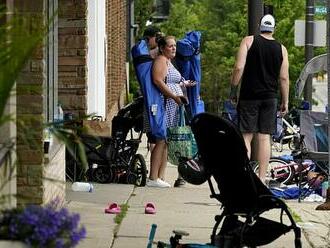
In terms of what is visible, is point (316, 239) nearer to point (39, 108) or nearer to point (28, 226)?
point (39, 108)

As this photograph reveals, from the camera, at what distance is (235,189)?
696cm

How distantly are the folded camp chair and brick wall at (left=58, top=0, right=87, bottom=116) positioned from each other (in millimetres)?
6292

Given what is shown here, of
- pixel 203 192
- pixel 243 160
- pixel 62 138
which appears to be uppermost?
pixel 62 138

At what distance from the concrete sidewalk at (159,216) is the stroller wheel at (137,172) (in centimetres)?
17

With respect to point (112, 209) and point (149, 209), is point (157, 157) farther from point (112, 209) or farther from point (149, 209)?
point (112, 209)

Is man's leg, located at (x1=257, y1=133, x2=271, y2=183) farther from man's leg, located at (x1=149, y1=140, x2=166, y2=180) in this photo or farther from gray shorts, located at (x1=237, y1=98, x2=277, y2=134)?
man's leg, located at (x1=149, y1=140, x2=166, y2=180)

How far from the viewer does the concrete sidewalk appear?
8.78 meters

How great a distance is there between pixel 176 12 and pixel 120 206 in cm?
4933

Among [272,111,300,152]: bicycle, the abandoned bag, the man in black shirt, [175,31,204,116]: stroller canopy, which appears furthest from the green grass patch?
[272,111,300,152]: bicycle

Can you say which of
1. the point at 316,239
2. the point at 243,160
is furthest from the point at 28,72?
the point at 316,239

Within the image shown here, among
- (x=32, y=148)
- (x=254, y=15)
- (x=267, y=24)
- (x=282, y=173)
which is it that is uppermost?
(x=254, y=15)

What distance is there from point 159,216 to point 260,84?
7.51 ft

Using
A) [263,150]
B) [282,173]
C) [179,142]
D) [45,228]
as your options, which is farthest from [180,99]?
[45,228]

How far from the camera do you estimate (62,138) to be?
12.8 feet
